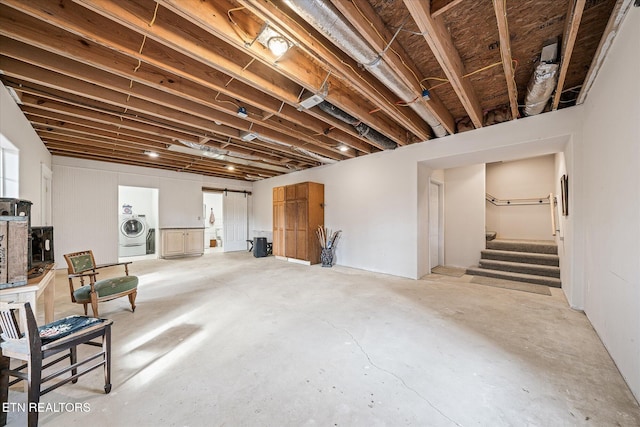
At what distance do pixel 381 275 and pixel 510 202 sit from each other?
13.7 ft

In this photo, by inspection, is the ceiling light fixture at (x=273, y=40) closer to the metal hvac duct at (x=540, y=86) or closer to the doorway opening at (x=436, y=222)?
the metal hvac duct at (x=540, y=86)

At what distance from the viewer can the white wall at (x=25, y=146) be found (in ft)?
9.25

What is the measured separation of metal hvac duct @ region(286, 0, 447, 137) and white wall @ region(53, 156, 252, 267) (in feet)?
24.1

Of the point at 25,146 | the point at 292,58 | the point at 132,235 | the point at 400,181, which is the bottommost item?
the point at 132,235

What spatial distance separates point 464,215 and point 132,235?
997cm

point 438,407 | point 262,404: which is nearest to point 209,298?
point 262,404

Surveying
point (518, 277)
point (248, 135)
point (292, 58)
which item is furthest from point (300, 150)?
point (518, 277)

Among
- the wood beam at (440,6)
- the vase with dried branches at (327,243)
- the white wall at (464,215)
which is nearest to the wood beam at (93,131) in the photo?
the vase with dried branches at (327,243)

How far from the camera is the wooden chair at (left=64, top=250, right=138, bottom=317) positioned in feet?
8.87

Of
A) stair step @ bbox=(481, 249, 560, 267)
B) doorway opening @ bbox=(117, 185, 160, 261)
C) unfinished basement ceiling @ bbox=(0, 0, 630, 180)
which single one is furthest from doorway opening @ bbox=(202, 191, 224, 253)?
stair step @ bbox=(481, 249, 560, 267)

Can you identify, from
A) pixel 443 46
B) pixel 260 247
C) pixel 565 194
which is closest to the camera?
pixel 443 46

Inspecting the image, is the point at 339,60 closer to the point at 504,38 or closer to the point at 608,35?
the point at 504,38

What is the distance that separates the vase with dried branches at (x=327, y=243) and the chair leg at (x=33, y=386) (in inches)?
192

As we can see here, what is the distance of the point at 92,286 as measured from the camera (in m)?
2.69
